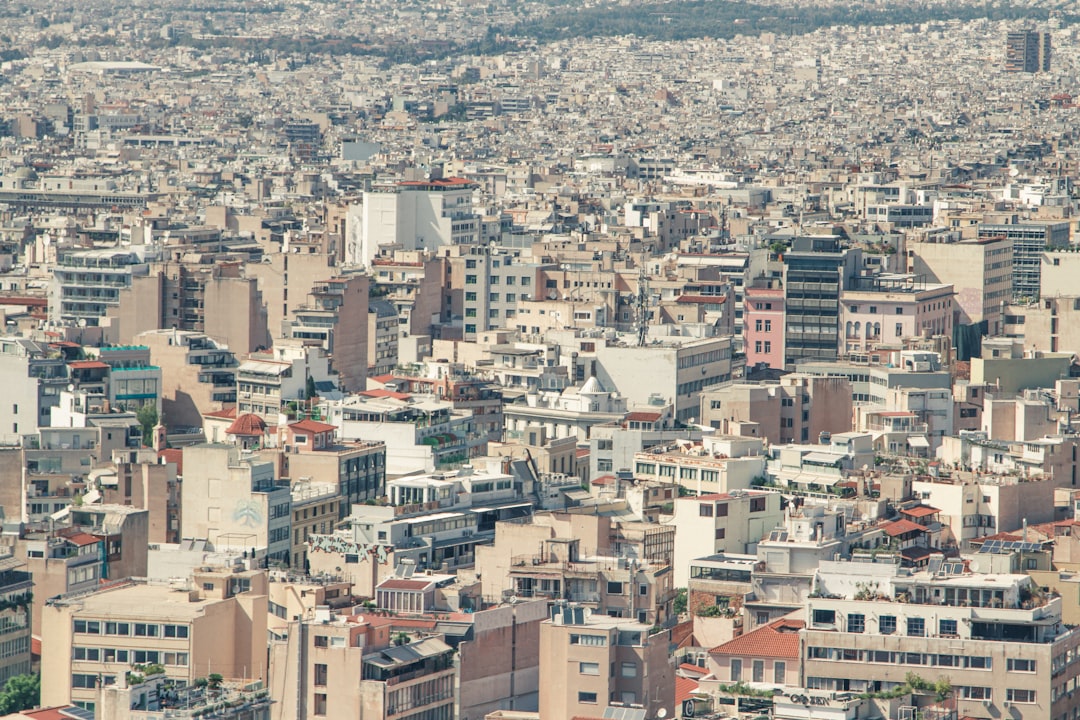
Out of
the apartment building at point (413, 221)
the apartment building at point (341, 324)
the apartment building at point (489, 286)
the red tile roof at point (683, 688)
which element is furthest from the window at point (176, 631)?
the apartment building at point (413, 221)

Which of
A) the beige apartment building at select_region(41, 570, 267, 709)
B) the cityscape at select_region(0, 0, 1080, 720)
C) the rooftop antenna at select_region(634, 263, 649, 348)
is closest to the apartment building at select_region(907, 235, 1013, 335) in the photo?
the cityscape at select_region(0, 0, 1080, 720)

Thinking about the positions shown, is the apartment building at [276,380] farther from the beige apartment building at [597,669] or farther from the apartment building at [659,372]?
the beige apartment building at [597,669]

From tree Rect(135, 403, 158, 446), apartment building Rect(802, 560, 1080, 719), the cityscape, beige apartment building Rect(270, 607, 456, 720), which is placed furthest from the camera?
tree Rect(135, 403, 158, 446)

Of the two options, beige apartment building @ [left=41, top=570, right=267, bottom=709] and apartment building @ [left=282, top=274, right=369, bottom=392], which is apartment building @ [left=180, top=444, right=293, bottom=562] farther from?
apartment building @ [left=282, top=274, right=369, bottom=392]

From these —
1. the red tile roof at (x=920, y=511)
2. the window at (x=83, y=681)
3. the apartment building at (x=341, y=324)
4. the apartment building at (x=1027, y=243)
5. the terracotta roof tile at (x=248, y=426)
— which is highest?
the apartment building at (x=1027, y=243)

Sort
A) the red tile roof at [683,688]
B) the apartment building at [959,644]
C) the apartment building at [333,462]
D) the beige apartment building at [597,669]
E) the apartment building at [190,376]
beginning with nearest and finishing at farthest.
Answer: the apartment building at [959,644], the beige apartment building at [597,669], the red tile roof at [683,688], the apartment building at [333,462], the apartment building at [190,376]

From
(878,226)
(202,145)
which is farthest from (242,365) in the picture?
(202,145)

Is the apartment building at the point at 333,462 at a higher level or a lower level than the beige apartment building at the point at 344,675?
higher
